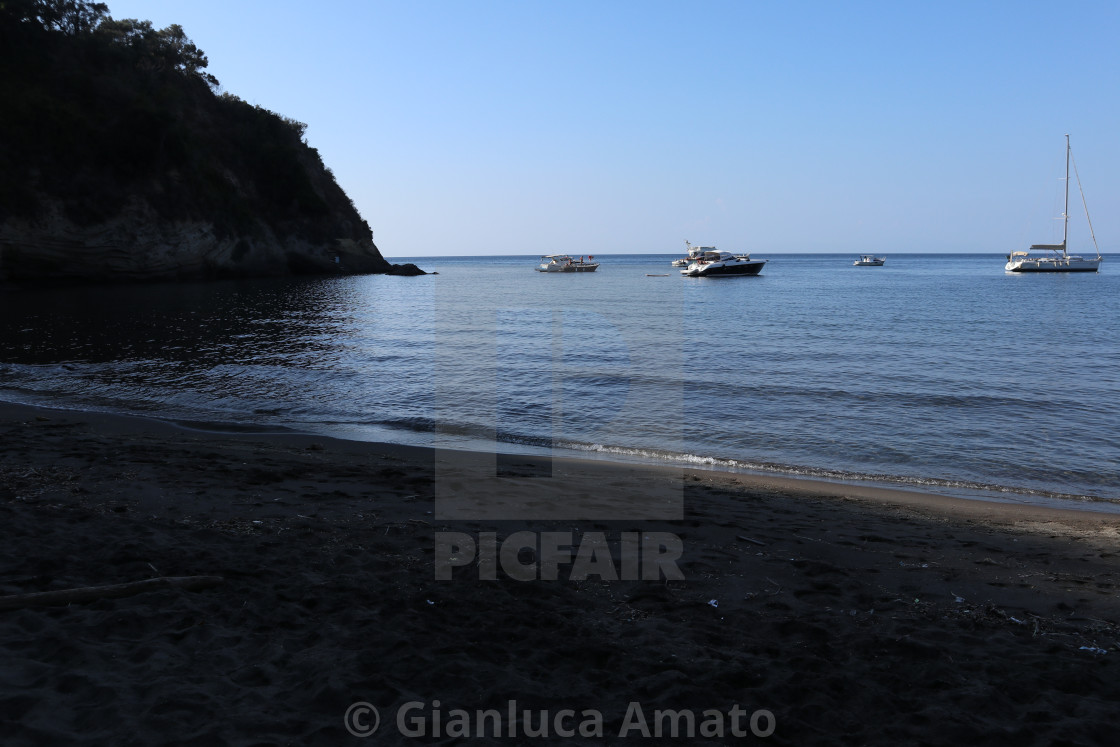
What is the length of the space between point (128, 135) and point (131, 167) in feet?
7.13

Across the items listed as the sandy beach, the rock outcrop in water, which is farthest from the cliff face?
the sandy beach

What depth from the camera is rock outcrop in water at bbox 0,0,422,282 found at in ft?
135

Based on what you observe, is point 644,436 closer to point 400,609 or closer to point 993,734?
point 400,609

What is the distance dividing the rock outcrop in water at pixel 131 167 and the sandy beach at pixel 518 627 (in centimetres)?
4236

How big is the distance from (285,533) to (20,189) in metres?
45.0

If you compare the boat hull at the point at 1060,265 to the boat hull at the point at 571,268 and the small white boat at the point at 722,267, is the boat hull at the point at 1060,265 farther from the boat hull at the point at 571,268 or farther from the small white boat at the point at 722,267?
the boat hull at the point at 571,268

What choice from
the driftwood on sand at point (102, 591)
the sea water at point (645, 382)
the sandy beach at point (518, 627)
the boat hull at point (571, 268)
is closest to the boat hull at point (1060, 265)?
the boat hull at point (571, 268)

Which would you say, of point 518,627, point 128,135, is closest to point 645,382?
point 518,627

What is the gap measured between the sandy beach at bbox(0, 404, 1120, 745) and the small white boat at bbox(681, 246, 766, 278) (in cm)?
7402

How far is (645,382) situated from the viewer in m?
17.9

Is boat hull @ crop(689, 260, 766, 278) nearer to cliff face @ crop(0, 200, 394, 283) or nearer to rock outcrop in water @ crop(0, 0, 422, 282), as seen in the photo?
rock outcrop in water @ crop(0, 0, 422, 282)

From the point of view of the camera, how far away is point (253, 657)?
4098 millimetres

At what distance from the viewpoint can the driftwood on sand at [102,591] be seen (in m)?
4.42

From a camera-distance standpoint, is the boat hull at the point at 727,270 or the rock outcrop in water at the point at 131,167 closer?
the rock outcrop in water at the point at 131,167
